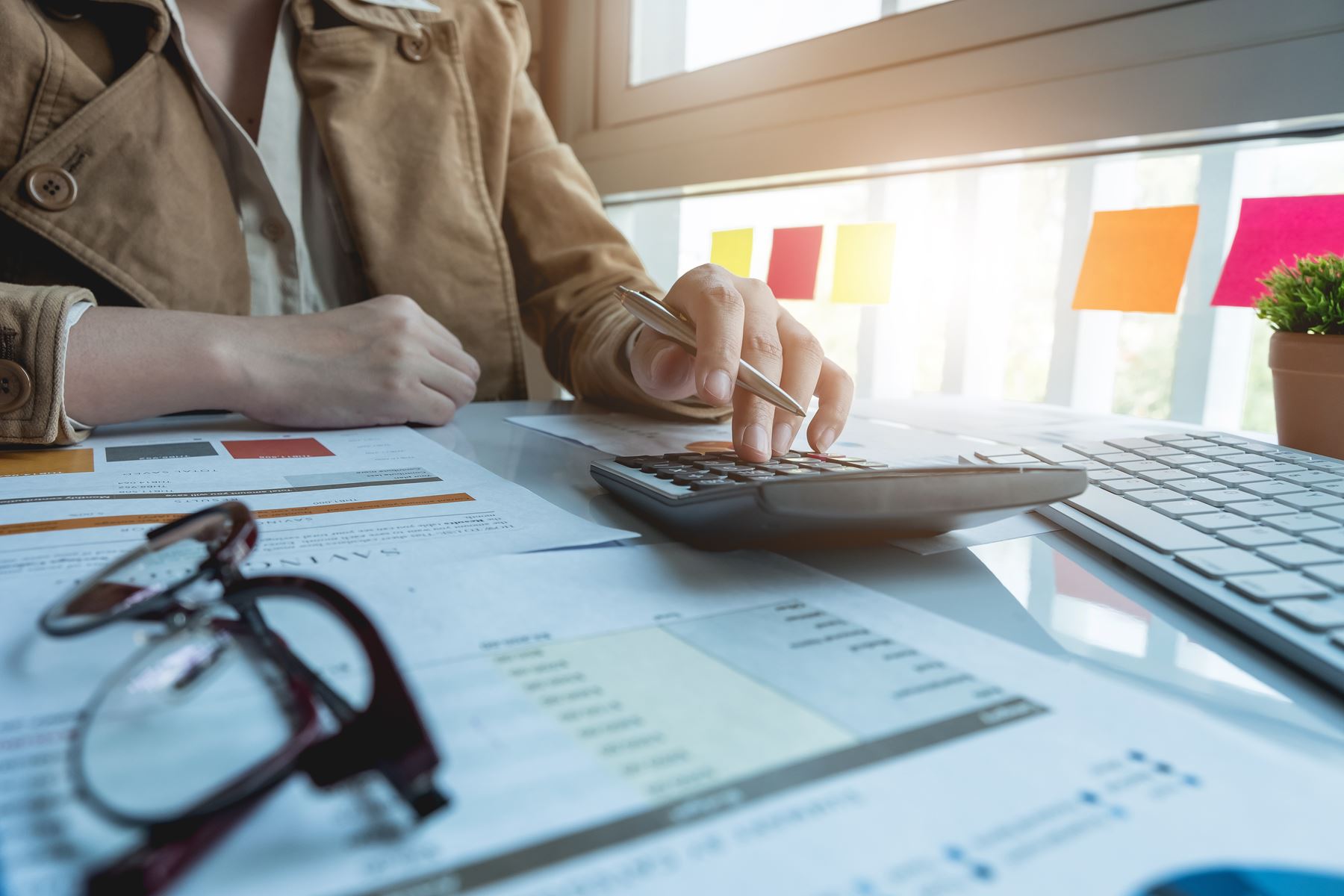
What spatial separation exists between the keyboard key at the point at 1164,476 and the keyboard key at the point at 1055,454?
4 cm

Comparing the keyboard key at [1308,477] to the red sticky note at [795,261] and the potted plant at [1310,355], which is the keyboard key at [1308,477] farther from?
the red sticky note at [795,261]

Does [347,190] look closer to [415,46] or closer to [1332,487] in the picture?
[415,46]

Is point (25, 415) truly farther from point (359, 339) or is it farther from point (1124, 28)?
point (1124, 28)

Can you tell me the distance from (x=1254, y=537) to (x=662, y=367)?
397 mm

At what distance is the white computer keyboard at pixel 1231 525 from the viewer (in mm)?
276

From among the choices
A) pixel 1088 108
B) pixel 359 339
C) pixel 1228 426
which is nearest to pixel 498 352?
pixel 359 339

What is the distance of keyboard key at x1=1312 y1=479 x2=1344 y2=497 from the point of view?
39 cm

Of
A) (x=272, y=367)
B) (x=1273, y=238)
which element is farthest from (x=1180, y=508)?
(x=272, y=367)

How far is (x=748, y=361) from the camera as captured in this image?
0.54 m

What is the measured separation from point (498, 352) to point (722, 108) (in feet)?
1.53

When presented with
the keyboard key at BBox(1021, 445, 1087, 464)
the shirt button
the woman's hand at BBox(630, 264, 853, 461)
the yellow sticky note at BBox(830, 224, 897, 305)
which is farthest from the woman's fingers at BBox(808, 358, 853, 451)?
the shirt button

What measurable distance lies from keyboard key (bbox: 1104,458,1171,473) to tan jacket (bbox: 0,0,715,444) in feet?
1.12

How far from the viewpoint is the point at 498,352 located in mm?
975

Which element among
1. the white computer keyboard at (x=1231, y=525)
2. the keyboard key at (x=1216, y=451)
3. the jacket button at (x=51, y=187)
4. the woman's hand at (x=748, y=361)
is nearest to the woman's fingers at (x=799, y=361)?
the woman's hand at (x=748, y=361)
